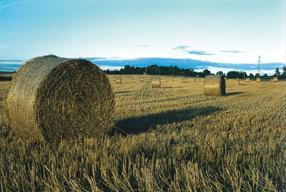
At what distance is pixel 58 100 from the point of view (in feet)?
22.2

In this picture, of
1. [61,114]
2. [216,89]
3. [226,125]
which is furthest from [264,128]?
[216,89]

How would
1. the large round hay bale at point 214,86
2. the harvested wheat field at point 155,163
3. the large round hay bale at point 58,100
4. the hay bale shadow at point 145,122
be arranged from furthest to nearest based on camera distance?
the large round hay bale at point 214,86 → the hay bale shadow at point 145,122 → the large round hay bale at point 58,100 → the harvested wheat field at point 155,163

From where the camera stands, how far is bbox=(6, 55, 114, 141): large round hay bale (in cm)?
639

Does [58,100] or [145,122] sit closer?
[58,100]

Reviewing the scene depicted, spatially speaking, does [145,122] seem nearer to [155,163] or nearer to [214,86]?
[155,163]

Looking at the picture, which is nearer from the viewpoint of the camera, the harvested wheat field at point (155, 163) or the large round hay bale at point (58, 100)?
the harvested wheat field at point (155, 163)

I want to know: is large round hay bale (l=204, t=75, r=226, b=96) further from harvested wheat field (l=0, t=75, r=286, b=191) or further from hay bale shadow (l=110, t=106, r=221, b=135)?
harvested wheat field (l=0, t=75, r=286, b=191)

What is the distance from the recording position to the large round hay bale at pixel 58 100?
639 centimetres

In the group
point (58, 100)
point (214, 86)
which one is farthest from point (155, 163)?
point (214, 86)

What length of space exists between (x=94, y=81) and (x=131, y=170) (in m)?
3.55

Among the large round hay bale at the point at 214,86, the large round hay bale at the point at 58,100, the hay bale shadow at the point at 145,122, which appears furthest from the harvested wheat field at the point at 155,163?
the large round hay bale at the point at 214,86

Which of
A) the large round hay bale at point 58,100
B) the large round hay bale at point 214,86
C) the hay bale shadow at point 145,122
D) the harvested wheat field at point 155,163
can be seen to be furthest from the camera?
the large round hay bale at point 214,86

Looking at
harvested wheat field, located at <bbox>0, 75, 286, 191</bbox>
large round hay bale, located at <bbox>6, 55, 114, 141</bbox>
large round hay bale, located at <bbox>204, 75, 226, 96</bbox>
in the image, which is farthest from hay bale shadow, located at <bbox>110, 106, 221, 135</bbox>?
large round hay bale, located at <bbox>204, 75, 226, 96</bbox>

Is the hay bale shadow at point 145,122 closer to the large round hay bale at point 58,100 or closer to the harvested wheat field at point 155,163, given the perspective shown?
the harvested wheat field at point 155,163
